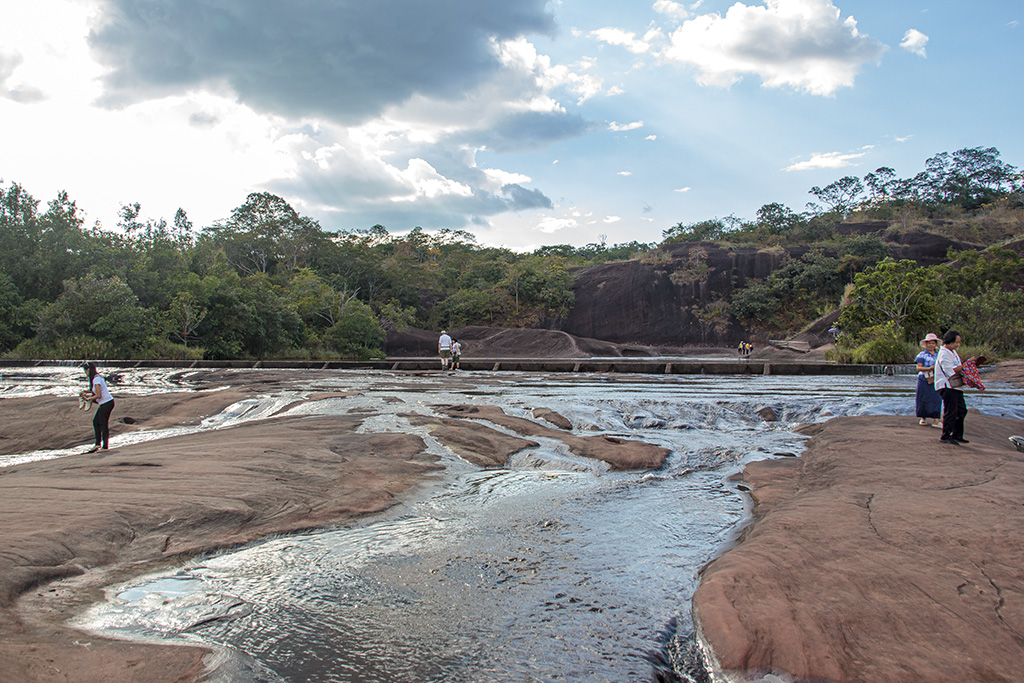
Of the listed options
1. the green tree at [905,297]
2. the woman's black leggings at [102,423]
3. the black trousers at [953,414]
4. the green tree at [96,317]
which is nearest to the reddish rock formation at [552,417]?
the black trousers at [953,414]

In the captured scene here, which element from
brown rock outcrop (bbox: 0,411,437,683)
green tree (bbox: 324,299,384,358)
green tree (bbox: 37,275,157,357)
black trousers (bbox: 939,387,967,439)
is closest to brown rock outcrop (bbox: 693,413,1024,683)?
black trousers (bbox: 939,387,967,439)

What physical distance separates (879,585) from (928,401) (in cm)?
734

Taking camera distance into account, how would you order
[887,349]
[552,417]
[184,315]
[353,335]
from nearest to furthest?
[552,417]
[887,349]
[184,315]
[353,335]

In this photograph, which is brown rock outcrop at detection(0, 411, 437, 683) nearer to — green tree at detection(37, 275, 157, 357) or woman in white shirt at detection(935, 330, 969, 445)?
woman in white shirt at detection(935, 330, 969, 445)

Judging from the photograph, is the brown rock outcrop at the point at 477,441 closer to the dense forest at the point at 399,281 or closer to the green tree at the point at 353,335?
the dense forest at the point at 399,281

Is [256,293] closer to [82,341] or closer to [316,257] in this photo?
[82,341]

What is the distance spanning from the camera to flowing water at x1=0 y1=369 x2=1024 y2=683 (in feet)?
11.5

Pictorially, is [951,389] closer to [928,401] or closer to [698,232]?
[928,401]

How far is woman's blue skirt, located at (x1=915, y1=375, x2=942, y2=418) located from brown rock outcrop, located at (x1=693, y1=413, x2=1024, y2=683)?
3727 mm

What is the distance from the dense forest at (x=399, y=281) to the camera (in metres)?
27.3

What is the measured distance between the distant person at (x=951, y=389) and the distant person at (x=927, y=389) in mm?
674

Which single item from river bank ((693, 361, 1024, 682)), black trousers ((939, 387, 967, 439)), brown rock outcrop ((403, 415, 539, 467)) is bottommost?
brown rock outcrop ((403, 415, 539, 467))

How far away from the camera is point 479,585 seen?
4.50m

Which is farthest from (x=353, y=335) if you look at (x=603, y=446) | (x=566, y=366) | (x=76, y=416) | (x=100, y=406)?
(x=603, y=446)
